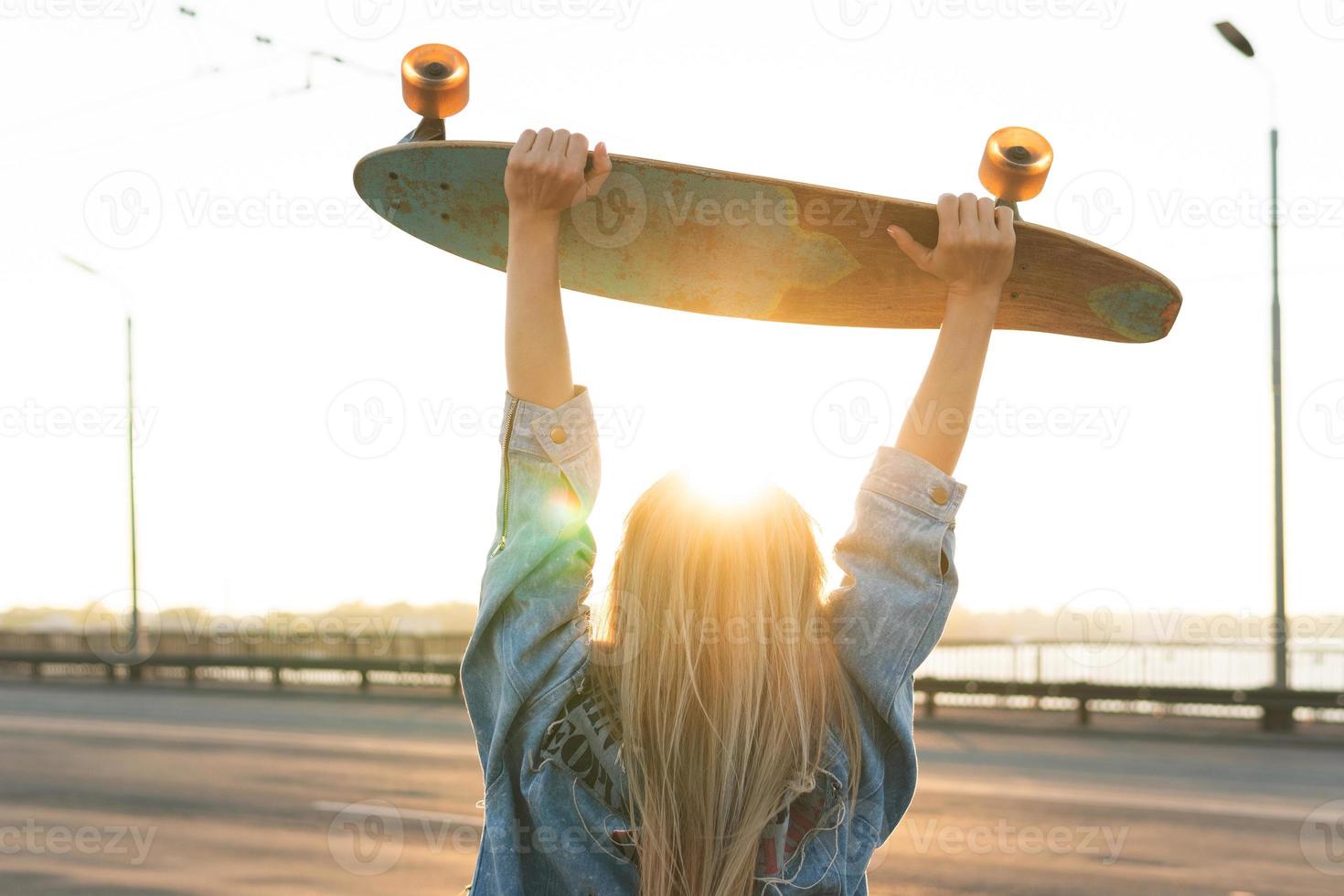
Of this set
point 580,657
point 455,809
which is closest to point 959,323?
point 580,657

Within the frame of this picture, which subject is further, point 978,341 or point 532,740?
point 978,341

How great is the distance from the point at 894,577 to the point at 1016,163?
2.39 feet

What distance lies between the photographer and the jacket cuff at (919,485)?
1565mm

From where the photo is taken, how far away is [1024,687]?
55.0 feet

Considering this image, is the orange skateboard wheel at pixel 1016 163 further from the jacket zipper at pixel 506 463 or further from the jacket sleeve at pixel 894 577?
the jacket zipper at pixel 506 463

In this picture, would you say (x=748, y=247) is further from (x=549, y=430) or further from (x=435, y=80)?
(x=549, y=430)

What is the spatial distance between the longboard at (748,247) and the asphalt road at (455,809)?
6178 millimetres

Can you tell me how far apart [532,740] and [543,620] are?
0.16 meters

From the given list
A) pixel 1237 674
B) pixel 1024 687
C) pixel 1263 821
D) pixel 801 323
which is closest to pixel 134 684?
pixel 1024 687

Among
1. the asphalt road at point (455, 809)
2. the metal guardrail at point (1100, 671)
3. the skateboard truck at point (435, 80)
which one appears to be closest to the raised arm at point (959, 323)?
the skateboard truck at point (435, 80)

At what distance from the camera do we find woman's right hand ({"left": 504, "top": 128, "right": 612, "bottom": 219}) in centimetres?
163

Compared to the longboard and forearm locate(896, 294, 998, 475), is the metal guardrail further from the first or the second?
forearm locate(896, 294, 998, 475)

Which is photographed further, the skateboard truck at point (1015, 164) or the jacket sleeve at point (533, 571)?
the skateboard truck at point (1015, 164)

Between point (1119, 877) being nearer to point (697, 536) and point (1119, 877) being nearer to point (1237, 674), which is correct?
point (697, 536)
